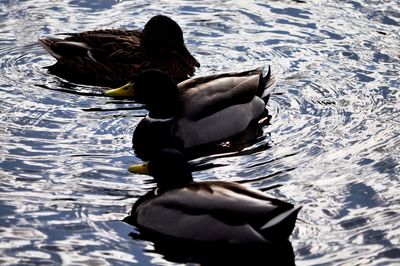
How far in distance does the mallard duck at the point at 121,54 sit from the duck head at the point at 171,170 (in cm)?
398

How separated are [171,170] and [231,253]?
105 centimetres

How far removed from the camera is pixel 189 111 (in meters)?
11.8

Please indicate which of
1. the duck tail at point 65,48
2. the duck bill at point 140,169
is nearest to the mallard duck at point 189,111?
the duck bill at point 140,169

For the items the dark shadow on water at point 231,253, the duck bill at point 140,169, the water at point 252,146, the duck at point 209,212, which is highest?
the duck at point 209,212

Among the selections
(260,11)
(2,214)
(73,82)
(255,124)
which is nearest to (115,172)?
(2,214)

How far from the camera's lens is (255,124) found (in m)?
12.4

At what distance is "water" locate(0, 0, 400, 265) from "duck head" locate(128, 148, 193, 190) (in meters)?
0.38

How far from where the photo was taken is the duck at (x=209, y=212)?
29.2 feet

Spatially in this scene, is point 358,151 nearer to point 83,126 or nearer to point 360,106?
point 360,106

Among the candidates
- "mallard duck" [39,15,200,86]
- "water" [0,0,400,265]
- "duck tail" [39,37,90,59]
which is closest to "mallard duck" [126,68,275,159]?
"water" [0,0,400,265]

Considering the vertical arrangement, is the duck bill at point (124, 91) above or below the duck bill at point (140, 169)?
below

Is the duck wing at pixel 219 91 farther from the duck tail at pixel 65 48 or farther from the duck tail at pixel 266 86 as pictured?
the duck tail at pixel 65 48

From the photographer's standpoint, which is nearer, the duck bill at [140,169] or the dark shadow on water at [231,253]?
the dark shadow on water at [231,253]

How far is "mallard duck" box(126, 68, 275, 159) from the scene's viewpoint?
38.4 feet
